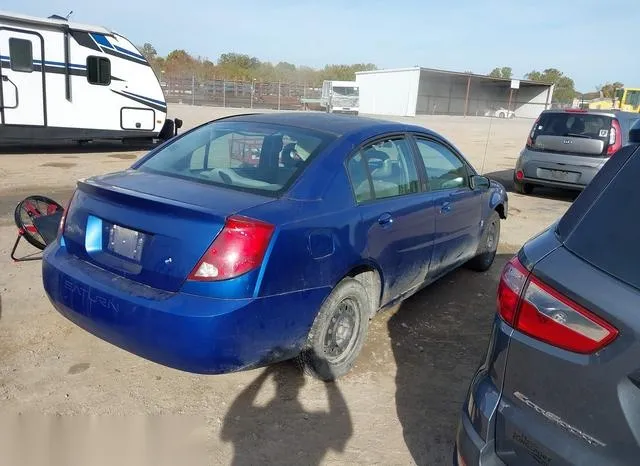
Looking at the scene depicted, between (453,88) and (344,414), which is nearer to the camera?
(344,414)

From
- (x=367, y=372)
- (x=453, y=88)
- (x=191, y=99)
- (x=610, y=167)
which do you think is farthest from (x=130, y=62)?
(x=453, y=88)

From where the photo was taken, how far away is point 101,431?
279cm

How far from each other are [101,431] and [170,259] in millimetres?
1005

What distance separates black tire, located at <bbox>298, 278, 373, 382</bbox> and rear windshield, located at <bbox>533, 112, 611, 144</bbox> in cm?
750

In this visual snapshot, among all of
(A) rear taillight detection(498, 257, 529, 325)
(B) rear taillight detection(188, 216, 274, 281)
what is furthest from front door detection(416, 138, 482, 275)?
(A) rear taillight detection(498, 257, 529, 325)

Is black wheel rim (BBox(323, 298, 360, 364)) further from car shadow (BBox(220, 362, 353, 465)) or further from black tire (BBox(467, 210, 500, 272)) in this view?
black tire (BBox(467, 210, 500, 272))

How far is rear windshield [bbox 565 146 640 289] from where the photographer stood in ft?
5.26

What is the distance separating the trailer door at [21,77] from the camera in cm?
1059

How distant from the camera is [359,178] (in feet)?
11.2

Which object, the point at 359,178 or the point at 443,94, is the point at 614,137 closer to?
the point at 359,178

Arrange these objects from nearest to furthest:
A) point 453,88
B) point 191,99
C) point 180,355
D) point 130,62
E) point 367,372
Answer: point 180,355 → point 367,372 → point 130,62 → point 191,99 → point 453,88

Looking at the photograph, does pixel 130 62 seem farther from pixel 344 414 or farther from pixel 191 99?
pixel 191 99

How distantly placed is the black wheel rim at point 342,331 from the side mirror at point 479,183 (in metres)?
2.01

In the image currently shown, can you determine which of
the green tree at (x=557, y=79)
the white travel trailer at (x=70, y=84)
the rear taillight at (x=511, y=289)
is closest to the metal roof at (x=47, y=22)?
the white travel trailer at (x=70, y=84)
